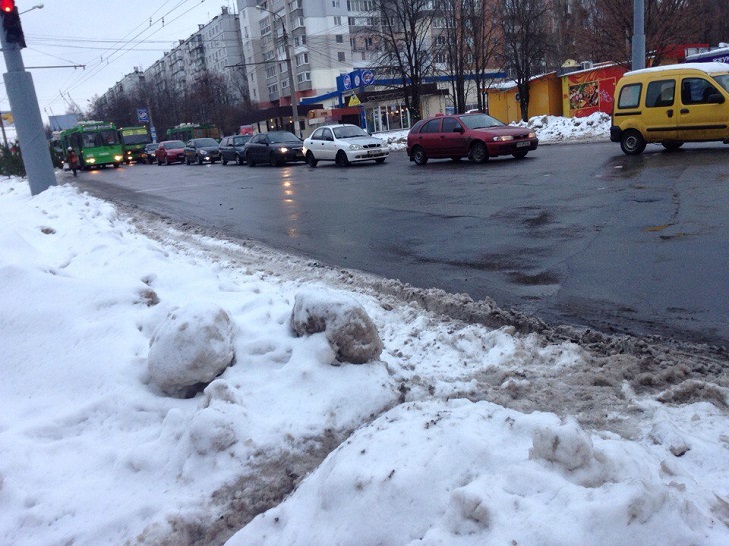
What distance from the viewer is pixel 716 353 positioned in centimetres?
389

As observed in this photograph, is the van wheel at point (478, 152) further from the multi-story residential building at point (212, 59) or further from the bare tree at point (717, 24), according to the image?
the multi-story residential building at point (212, 59)

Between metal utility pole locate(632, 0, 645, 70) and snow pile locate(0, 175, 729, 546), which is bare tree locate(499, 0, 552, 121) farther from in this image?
snow pile locate(0, 175, 729, 546)

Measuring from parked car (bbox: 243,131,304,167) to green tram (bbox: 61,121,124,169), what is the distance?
16252 millimetres

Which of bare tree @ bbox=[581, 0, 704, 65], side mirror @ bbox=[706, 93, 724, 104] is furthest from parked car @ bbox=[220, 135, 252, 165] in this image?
side mirror @ bbox=[706, 93, 724, 104]

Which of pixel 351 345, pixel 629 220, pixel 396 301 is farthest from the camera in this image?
pixel 629 220

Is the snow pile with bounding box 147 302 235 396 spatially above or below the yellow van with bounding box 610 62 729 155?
below

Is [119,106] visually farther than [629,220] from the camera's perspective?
Yes

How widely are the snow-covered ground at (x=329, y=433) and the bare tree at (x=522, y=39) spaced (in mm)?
33962

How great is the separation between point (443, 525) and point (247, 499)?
1000 mm

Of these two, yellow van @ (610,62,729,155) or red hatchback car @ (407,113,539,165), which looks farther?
red hatchback car @ (407,113,539,165)

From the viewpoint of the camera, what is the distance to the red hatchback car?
17.7 m

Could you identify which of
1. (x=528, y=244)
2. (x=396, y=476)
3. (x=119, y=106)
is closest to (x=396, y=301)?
(x=528, y=244)

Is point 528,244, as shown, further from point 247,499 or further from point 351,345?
point 247,499

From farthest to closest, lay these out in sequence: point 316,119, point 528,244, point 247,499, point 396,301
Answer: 1. point 316,119
2. point 528,244
3. point 396,301
4. point 247,499
